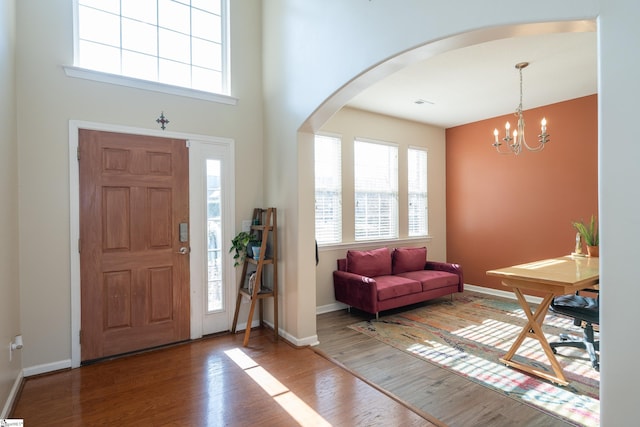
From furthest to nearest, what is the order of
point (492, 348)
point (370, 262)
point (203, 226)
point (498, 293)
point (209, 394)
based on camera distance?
point (498, 293) < point (370, 262) < point (203, 226) < point (492, 348) < point (209, 394)

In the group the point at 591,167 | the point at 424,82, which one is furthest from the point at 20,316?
the point at 591,167

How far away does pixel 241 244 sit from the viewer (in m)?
3.67

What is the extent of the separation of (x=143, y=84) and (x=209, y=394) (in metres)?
2.89

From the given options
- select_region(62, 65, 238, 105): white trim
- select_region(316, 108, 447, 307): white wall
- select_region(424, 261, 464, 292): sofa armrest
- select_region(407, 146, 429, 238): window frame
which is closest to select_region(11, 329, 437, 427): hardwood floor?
select_region(316, 108, 447, 307): white wall

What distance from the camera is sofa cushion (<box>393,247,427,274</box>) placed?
5148 mm

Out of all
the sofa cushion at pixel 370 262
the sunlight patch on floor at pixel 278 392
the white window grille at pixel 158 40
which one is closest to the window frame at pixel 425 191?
the sofa cushion at pixel 370 262

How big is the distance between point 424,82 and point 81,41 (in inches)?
140

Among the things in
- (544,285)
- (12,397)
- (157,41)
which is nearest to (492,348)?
(544,285)

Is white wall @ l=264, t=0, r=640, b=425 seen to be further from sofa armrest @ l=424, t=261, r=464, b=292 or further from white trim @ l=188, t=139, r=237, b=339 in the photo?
sofa armrest @ l=424, t=261, r=464, b=292

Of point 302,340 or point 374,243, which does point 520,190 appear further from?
point 302,340

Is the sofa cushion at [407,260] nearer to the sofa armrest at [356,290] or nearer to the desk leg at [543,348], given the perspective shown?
the sofa armrest at [356,290]

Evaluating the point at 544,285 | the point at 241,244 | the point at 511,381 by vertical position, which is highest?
the point at 241,244

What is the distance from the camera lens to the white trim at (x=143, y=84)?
117 inches

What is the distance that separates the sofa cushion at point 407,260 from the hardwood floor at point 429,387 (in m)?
1.71
